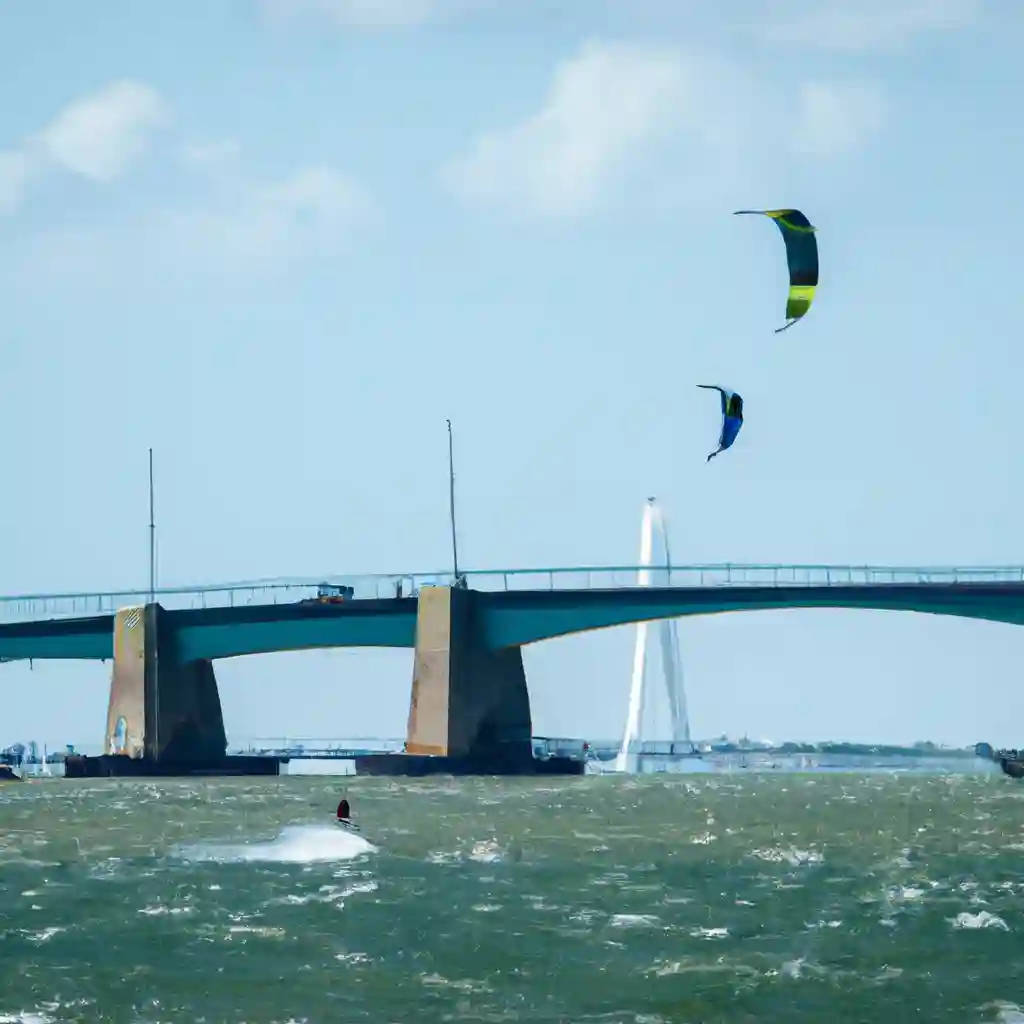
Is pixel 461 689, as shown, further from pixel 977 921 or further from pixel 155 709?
pixel 977 921

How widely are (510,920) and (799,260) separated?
889 inches

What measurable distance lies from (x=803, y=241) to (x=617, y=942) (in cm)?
2502

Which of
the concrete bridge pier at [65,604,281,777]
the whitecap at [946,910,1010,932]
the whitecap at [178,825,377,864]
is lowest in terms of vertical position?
the whitecap at [946,910,1010,932]

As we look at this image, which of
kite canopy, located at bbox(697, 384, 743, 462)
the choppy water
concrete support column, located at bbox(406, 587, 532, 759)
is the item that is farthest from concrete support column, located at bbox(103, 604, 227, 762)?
kite canopy, located at bbox(697, 384, 743, 462)

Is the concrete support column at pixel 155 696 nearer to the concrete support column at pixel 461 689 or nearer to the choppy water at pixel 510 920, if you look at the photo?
the concrete support column at pixel 461 689

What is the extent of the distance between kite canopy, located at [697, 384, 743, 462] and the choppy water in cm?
1189

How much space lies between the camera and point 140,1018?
143ft

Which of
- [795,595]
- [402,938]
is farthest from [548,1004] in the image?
[795,595]

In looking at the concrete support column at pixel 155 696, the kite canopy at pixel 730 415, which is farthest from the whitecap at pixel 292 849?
the concrete support column at pixel 155 696

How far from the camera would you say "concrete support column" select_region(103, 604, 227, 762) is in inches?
6634

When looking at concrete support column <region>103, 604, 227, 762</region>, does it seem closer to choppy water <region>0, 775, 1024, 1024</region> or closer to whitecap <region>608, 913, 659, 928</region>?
choppy water <region>0, 775, 1024, 1024</region>

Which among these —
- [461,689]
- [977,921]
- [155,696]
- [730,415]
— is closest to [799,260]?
[730,415]

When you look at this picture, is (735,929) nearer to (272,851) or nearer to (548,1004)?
(548,1004)

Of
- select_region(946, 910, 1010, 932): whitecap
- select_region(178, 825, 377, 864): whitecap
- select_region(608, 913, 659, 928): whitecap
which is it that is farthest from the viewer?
Answer: select_region(178, 825, 377, 864): whitecap
